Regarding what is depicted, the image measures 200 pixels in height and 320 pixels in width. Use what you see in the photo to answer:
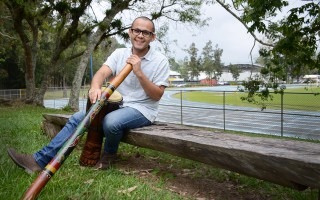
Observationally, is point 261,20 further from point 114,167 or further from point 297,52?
point 114,167

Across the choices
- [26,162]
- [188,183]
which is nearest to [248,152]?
[188,183]

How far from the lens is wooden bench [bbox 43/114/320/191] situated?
6.18 feet

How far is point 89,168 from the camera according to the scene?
313 cm

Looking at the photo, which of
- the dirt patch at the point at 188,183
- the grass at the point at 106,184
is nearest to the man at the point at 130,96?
the grass at the point at 106,184

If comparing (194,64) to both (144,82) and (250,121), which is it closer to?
(250,121)

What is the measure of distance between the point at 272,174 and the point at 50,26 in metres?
17.0

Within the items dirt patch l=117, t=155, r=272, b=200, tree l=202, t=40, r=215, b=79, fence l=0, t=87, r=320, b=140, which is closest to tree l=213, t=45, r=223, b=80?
tree l=202, t=40, r=215, b=79

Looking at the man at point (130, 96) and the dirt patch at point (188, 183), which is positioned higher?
the man at point (130, 96)

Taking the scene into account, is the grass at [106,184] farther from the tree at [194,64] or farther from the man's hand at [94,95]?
the tree at [194,64]

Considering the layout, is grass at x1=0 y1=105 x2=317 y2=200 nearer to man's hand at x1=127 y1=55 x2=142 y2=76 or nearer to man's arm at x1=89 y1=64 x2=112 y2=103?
man's arm at x1=89 y1=64 x2=112 y2=103

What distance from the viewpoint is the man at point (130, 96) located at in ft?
9.42

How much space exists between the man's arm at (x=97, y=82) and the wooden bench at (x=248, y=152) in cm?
49

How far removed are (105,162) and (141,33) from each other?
127 centimetres

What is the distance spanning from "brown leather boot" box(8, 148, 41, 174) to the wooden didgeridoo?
424 mm
